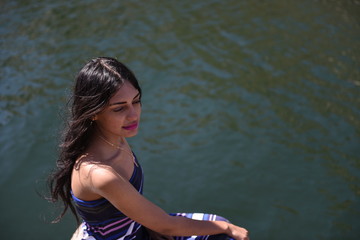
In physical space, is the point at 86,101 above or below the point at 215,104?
above

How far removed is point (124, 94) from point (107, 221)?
74cm

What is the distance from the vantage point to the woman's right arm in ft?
6.98

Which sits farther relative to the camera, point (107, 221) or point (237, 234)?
point (237, 234)

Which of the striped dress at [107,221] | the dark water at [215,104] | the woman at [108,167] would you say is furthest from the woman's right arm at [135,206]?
the dark water at [215,104]

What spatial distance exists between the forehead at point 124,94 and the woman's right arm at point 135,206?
40cm

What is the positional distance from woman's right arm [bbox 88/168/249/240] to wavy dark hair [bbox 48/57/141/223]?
27cm

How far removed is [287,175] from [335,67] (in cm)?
234

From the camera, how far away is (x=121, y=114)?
2301 mm

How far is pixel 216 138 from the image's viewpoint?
4945 millimetres

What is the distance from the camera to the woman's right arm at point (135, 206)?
213cm

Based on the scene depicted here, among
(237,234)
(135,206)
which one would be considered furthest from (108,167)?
(237,234)

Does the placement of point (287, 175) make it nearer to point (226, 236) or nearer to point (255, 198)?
point (255, 198)

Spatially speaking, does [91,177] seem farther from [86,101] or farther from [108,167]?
[86,101]

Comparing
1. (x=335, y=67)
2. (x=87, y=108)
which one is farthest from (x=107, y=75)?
(x=335, y=67)
